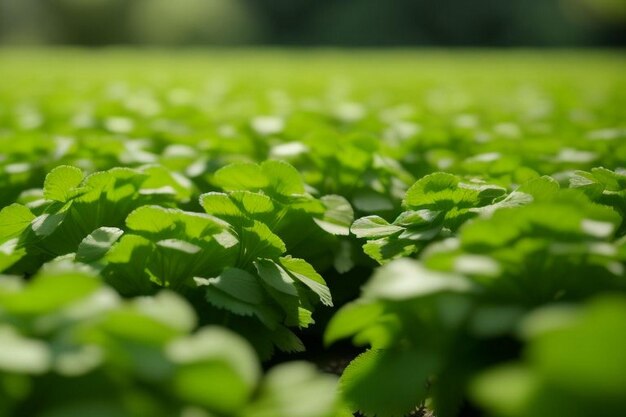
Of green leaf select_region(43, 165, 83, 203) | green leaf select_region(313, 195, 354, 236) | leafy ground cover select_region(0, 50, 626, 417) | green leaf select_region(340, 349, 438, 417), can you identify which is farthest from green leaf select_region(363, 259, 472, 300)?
green leaf select_region(43, 165, 83, 203)

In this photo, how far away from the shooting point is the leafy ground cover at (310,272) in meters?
1.09

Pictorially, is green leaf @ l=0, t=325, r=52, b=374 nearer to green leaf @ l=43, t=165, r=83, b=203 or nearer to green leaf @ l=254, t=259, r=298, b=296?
green leaf @ l=254, t=259, r=298, b=296

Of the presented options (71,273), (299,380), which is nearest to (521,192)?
(299,380)

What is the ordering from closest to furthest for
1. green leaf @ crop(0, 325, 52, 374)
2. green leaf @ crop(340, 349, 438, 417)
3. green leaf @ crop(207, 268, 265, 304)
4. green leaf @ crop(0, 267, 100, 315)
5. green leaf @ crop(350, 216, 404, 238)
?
green leaf @ crop(0, 325, 52, 374), green leaf @ crop(0, 267, 100, 315), green leaf @ crop(340, 349, 438, 417), green leaf @ crop(207, 268, 265, 304), green leaf @ crop(350, 216, 404, 238)

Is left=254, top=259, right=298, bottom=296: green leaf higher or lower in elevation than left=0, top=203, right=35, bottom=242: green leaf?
lower

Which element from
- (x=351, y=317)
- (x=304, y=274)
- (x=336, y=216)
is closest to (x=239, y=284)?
(x=304, y=274)

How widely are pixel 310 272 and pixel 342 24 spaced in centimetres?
4182

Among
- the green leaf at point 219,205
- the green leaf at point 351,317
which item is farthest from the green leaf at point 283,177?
the green leaf at point 351,317

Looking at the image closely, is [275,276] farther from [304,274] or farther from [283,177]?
[283,177]

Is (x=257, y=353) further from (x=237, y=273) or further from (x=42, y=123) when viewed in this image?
(x=42, y=123)

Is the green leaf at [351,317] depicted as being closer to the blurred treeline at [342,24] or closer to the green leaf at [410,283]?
the green leaf at [410,283]

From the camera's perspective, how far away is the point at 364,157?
2924 mm

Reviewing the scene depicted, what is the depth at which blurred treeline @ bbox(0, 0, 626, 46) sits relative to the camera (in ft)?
128

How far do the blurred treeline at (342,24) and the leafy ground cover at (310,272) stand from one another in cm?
3778
